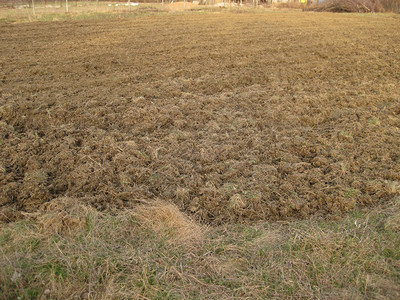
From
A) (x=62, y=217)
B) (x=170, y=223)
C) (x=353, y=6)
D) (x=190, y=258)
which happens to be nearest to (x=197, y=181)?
(x=170, y=223)

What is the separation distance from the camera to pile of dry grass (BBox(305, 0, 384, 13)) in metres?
27.2

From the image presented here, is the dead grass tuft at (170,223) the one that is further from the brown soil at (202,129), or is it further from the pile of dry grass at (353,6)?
the pile of dry grass at (353,6)

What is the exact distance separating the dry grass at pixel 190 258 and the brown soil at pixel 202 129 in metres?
0.32

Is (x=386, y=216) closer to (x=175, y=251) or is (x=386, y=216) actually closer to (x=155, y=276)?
(x=175, y=251)

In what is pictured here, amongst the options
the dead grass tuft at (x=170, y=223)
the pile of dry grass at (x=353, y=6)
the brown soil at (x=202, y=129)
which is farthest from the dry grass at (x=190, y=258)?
the pile of dry grass at (x=353, y=6)

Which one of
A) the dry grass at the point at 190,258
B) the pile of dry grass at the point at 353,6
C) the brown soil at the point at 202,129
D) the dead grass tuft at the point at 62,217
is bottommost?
the dry grass at the point at 190,258

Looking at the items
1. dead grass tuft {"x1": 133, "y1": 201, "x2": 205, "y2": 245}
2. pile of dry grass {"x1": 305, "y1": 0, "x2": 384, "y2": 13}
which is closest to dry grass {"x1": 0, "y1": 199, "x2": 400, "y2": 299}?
dead grass tuft {"x1": 133, "y1": 201, "x2": 205, "y2": 245}

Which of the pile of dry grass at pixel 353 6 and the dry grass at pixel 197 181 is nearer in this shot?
the dry grass at pixel 197 181

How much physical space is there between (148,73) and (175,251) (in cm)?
614

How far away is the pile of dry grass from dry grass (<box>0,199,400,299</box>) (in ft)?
91.6

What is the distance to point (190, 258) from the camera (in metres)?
3.30

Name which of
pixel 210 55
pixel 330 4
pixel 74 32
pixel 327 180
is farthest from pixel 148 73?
pixel 330 4

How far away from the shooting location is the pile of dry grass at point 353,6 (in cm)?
2725

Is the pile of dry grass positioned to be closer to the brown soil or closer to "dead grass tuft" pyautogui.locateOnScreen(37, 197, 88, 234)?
the brown soil
